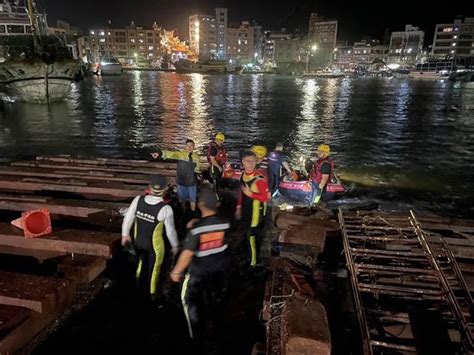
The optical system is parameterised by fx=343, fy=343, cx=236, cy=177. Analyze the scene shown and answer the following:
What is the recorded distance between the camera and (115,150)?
20594 mm

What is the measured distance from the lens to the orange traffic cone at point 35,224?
19.9ft

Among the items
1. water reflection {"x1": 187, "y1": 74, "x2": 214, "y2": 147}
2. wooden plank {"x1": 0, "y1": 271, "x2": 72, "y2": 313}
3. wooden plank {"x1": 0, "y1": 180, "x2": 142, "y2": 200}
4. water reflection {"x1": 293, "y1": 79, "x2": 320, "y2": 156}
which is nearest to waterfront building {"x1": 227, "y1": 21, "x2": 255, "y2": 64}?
water reflection {"x1": 187, "y1": 74, "x2": 214, "y2": 147}

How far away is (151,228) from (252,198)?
74.6 inches

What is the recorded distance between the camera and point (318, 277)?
548 cm

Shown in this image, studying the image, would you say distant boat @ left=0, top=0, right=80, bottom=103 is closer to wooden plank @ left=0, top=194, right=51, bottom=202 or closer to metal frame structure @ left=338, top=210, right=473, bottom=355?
wooden plank @ left=0, top=194, right=51, bottom=202

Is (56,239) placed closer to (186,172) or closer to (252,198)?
(186,172)

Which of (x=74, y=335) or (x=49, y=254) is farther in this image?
(x=49, y=254)

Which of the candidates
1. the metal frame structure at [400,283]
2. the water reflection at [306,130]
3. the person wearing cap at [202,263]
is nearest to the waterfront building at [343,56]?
the water reflection at [306,130]

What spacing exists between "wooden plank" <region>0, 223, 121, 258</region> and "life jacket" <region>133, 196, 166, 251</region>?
1.04 metres

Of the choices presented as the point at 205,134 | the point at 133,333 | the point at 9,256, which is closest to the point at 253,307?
the point at 133,333

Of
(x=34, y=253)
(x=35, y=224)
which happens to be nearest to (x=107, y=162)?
(x=35, y=224)

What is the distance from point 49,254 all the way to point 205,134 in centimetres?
1942

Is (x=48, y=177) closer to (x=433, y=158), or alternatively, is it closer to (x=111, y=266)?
(x=111, y=266)

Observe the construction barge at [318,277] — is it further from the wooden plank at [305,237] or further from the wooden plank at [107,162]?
the wooden plank at [107,162]
